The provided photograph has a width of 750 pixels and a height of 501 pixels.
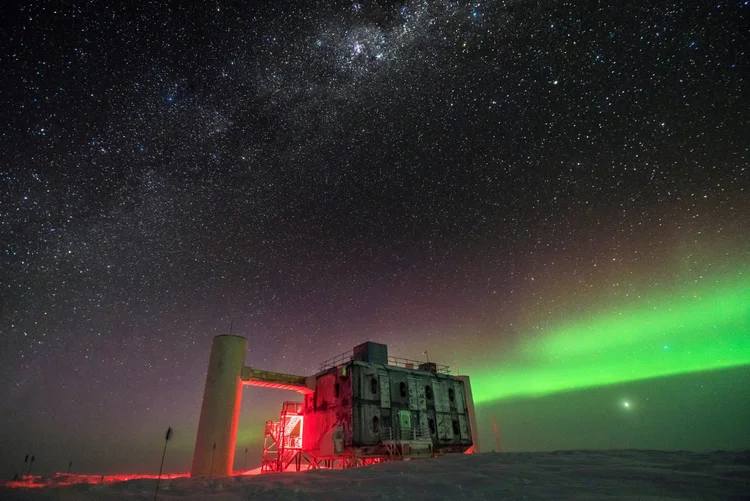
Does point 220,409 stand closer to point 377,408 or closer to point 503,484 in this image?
point 377,408

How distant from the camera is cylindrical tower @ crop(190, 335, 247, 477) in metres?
24.8

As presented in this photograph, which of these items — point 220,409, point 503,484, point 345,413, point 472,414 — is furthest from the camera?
point 472,414

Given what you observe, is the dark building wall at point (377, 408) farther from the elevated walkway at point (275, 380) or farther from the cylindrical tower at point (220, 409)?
the cylindrical tower at point (220, 409)

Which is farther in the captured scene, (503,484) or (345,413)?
(345,413)

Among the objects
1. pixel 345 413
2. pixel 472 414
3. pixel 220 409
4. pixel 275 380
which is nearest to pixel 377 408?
pixel 345 413

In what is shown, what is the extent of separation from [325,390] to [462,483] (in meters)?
24.2

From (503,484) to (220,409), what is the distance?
76.6 ft

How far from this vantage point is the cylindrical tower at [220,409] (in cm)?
2481

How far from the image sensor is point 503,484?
9.34m

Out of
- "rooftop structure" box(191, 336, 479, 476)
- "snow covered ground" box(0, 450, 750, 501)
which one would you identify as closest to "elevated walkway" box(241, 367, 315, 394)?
"rooftop structure" box(191, 336, 479, 476)

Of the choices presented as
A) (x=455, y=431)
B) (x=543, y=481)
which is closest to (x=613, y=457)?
(x=543, y=481)

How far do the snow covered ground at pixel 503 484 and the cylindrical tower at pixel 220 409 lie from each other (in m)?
14.5

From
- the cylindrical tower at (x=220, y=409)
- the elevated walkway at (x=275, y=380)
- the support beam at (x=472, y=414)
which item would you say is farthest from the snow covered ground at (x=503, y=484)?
the support beam at (x=472, y=414)

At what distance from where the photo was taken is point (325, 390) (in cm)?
3203
